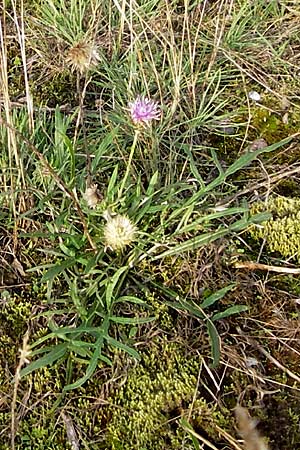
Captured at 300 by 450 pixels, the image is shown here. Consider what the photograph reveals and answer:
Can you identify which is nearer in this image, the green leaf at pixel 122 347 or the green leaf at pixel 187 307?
the green leaf at pixel 122 347

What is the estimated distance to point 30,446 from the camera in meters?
1.17

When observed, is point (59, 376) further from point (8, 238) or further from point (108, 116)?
point (108, 116)

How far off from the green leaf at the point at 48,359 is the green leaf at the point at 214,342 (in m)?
0.26

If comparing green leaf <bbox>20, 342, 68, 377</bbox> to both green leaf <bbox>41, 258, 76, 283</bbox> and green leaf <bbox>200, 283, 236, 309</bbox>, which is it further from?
green leaf <bbox>200, 283, 236, 309</bbox>

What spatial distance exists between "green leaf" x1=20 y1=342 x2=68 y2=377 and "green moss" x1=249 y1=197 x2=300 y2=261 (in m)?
0.52

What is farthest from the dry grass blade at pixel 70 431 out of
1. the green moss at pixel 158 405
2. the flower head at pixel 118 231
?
the flower head at pixel 118 231

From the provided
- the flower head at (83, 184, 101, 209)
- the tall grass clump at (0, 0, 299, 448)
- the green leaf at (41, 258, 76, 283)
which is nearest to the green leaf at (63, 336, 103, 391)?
the tall grass clump at (0, 0, 299, 448)

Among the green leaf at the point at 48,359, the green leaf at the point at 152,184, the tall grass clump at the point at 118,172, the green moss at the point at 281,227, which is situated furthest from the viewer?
the green moss at the point at 281,227

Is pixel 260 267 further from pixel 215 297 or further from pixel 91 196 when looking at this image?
pixel 91 196

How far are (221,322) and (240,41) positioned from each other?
0.88m

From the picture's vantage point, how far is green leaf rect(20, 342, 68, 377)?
1152mm

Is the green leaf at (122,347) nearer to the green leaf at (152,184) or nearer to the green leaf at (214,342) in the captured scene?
the green leaf at (214,342)

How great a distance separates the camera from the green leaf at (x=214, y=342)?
48.4 inches

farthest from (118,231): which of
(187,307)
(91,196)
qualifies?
(187,307)
